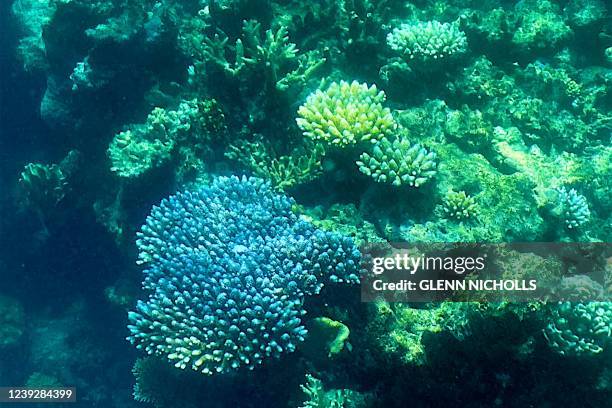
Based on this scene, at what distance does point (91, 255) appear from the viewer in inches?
326

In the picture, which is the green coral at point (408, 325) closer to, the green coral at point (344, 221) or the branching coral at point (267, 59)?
the green coral at point (344, 221)

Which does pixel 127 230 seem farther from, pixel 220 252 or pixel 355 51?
pixel 355 51

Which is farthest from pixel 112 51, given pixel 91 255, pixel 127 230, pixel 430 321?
pixel 430 321

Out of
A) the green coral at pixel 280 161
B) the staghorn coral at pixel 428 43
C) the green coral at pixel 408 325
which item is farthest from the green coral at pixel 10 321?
the staghorn coral at pixel 428 43

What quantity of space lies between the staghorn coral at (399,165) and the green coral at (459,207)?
29cm

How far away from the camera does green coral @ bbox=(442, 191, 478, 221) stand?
443 centimetres

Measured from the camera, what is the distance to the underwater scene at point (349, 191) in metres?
4.04

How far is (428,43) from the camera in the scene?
5332 millimetres

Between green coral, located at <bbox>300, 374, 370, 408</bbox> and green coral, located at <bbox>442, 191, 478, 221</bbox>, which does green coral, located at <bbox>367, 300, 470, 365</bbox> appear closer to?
green coral, located at <bbox>300, 374, 370, 408</bbox>

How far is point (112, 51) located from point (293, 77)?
9.77ft

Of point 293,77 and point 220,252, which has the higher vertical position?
point 293,77

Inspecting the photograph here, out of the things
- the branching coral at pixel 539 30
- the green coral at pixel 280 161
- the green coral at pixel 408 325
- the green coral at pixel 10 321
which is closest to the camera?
the green coral at pixel 408 325

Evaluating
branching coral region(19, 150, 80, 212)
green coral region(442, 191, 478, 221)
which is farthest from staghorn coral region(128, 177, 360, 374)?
branching coral region(19, 150, 80, 212)

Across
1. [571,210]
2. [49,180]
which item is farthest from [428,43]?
[49,180]
